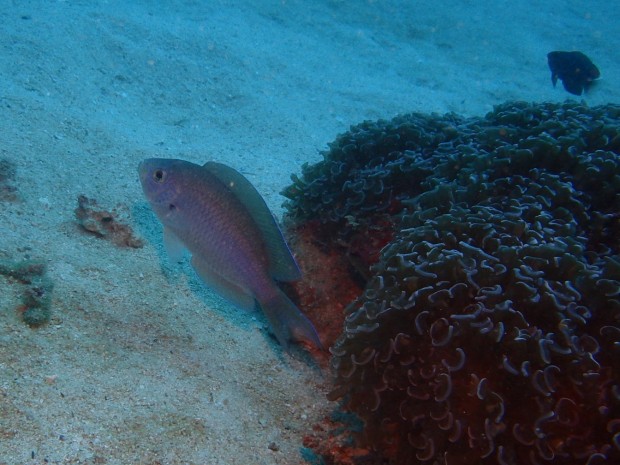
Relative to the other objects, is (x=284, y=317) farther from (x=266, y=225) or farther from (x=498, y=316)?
(x=498, y=316)

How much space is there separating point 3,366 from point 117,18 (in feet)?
30.0

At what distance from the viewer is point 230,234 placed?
2877 millimetres

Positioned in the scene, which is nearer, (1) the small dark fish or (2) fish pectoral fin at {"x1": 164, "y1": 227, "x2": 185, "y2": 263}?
(2) fish pectoral fin at {"x1": 164, "y1": 227, "x2": 185, "y2": 263}

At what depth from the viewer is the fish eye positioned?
2.99m

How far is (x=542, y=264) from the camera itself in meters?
2.69

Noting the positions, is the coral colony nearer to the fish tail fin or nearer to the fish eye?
the fish tail fin

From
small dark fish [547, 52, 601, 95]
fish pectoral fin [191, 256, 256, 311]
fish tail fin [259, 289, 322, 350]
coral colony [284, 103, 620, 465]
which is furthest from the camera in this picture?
small dark fish [547, 52, 601, 95]

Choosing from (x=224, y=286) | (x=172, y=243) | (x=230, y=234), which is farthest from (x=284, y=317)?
(x=172, y=243)

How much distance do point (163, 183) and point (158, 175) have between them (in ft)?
0.23

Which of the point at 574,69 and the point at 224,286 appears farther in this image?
the point at 574,69

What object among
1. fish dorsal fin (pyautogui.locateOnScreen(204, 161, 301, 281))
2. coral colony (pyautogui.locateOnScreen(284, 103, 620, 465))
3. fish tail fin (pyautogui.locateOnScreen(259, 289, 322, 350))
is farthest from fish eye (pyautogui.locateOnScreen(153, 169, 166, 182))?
coral colony (pyautogui.locateOnScreen(284, 103, 620, 465))

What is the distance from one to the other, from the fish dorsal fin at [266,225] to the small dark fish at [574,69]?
9.70m

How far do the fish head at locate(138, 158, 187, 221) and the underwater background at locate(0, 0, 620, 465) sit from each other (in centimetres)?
115

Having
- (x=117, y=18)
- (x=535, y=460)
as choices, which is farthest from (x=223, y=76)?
(x=535, y=460)
